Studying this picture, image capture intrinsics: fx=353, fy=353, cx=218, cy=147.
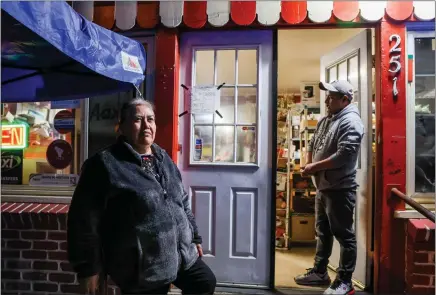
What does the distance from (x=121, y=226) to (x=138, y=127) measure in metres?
0.59

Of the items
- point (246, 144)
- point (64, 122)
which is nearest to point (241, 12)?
point (246, 144)

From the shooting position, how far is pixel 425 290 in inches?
120

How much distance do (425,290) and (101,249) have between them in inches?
109

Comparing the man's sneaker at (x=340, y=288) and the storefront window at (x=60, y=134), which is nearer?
the man's sneaker at (x=340, y=288)

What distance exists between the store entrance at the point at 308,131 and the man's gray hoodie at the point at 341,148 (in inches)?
15.0

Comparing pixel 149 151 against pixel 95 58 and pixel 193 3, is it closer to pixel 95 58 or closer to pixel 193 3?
pixel 95 58

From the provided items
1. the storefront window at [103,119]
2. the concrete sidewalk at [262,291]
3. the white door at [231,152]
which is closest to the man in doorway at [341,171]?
the concrete sidewalk at [262,291]

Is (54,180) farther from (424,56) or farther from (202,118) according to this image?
(424,56)

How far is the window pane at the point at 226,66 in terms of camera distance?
365cm

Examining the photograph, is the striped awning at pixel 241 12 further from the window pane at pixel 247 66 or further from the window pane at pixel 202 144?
the window pane at pixel 202 144

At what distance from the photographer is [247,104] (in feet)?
12.0

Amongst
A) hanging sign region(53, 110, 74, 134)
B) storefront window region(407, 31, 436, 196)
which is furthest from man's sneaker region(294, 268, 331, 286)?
hanging sign region(53, 110, 74, 134)

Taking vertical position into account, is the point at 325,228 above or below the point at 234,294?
above

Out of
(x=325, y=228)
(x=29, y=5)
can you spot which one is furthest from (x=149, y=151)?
(x=325, y=228)
